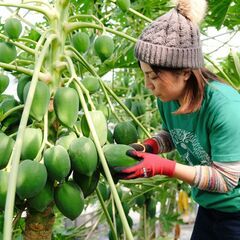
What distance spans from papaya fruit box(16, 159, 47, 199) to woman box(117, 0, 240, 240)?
271mm

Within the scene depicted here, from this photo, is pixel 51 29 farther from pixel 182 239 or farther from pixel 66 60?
pixel 182 239

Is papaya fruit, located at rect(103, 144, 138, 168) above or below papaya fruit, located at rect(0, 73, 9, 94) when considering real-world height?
below

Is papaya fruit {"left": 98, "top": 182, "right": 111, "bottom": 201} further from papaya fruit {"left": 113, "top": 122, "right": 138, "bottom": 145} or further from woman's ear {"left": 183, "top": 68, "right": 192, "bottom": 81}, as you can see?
woman's ear {"left": 183, "top": 68, "right": 192, "bottom": 81}

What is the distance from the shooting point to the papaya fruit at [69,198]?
4.45 ft

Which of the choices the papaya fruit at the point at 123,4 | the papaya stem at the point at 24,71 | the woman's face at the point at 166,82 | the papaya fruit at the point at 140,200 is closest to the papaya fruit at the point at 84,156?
the papaya stem at the point at 24,71

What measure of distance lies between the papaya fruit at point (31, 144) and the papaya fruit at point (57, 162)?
0.04m

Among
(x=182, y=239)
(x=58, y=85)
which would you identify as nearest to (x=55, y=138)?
(x=58, y=85)

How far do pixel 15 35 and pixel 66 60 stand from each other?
8.6 inches

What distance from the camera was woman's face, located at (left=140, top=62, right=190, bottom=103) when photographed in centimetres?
160

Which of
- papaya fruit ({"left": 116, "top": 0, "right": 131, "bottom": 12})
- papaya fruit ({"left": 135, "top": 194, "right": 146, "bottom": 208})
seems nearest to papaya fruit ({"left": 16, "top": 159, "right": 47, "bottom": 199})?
papaya fruit ({"left": 116, "top": 0, "right": 131, "bottom": 12})

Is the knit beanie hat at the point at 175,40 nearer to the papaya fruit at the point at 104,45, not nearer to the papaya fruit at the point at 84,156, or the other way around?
the papaya fruit at the point at 104,45

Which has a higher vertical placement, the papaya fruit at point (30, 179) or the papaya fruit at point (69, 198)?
the papaya fruit at point (30, 179)

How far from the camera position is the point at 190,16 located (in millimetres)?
1655

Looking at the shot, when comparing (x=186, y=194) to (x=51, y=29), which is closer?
(x=51, y=29)
